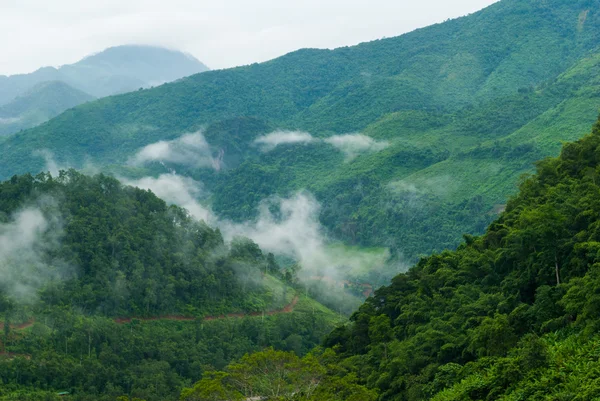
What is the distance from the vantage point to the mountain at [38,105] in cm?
14925

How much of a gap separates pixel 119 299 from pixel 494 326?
87.7 ft

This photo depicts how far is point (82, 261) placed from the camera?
44656 millimetres

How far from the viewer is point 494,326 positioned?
22125mm

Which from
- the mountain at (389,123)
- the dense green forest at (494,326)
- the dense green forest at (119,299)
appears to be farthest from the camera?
the mountain at (389,123)

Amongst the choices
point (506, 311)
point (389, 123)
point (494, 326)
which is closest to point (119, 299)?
point (506, 311)

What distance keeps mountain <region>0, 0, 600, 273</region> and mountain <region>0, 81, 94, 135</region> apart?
1109 inches

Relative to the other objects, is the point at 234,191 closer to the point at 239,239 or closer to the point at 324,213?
the point at 324,213

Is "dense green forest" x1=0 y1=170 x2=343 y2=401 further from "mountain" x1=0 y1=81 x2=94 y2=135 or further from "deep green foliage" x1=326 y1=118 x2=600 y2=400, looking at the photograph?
"mountain" x1=0 y1=81 x2=94 y2=135

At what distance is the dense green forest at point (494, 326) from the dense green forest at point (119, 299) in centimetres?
1192

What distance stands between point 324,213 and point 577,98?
28.0 m

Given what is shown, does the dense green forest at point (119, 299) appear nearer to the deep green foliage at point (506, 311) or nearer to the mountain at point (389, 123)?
the deep green foliage at point (506, 311)

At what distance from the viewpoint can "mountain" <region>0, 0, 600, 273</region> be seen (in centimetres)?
7612

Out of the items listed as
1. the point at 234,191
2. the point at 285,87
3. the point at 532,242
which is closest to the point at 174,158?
the point at 234,191

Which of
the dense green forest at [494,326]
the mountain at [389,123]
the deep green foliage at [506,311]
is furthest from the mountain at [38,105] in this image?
the dense green forest at [494,326]
